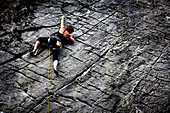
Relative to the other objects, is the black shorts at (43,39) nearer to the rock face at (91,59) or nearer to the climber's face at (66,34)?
the rock face at (91,59)

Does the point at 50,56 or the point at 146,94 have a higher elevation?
the point at 50,56

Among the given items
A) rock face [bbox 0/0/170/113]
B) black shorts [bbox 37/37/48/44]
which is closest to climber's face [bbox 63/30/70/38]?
rock face [bbox 0/0/170/113]

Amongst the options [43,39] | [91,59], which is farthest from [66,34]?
[91,59]

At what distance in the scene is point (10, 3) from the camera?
7.46m

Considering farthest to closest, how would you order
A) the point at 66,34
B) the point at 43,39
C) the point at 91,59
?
1. the point at 66,34
2. the point at 91,59
3. the point at 43,39

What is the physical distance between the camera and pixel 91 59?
605 centimetres

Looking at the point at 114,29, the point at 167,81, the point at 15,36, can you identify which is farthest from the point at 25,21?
the point at 167,81

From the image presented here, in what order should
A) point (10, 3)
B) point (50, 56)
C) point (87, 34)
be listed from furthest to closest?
point (10, 3) → point (87, 34) → point (50, 56)

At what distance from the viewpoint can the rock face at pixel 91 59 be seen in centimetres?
512

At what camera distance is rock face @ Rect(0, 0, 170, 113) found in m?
5.12

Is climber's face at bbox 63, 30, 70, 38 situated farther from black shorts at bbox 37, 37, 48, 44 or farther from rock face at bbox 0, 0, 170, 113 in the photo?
black shorts at bbox 37, 37, 48, 44

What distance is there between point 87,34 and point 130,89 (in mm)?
3039

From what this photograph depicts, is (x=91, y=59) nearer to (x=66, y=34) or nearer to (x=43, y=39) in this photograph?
(x=66, y=34)

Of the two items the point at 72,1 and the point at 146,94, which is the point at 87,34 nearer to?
the point at 72,1
